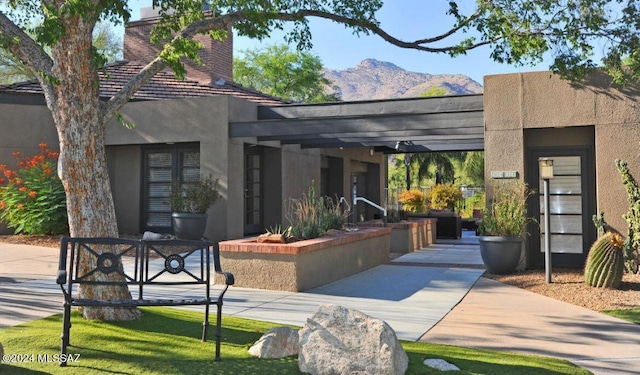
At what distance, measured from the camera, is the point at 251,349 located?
4930 millimetres

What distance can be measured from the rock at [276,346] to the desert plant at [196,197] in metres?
9.35

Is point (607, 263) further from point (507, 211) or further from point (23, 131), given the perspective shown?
point (23, 131)

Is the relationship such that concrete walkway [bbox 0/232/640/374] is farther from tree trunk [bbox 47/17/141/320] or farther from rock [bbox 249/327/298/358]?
rock [bbox 249/327/298/358]

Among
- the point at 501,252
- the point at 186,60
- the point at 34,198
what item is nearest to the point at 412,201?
the point at 501,252

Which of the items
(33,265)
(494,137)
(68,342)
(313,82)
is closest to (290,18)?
(68,342)

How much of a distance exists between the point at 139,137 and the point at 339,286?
9.13 meters

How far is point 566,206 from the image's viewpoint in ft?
35.3

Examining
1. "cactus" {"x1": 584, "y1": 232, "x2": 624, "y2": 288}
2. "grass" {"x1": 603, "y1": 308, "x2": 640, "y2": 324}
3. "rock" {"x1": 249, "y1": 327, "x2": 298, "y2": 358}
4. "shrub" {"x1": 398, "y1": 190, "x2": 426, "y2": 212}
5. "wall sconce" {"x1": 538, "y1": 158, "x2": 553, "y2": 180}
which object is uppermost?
"wall sconce" {"x1": 538, "y1": 158, "x2": 553, "y2": 180}

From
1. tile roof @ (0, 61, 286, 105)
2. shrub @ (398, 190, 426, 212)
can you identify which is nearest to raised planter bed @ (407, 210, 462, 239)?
shrub @ (398, 190, 426, 212)

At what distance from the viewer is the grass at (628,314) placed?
6.71 m

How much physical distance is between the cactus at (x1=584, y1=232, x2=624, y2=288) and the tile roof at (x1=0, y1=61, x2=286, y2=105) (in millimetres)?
12728

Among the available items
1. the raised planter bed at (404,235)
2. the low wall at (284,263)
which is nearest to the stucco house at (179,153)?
the raised planter bed at (404,235)

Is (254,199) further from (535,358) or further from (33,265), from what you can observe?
(535,358)

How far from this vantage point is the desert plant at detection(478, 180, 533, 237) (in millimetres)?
9828
